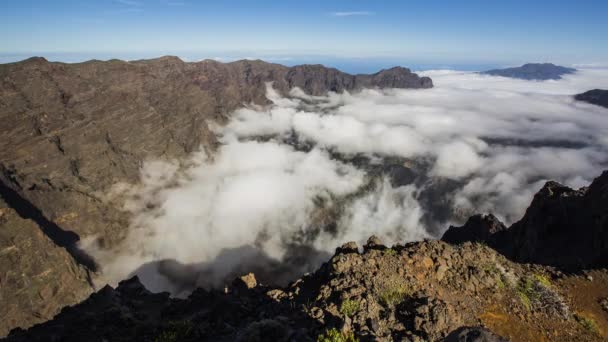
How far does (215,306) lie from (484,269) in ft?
44.4

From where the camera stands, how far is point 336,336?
1189 centimetres

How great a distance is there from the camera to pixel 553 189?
139ft

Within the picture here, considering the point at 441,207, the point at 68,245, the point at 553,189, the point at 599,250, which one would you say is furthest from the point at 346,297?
the point at 441,207

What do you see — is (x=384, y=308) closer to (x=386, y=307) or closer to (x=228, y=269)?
(x=386, y=307)

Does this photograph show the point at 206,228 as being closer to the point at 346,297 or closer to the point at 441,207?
the point at 441,207

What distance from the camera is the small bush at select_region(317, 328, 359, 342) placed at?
1186cm

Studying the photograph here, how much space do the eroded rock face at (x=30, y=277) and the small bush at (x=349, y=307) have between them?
9250cm

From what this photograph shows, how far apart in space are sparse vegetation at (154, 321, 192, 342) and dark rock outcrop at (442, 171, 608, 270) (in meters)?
21.5

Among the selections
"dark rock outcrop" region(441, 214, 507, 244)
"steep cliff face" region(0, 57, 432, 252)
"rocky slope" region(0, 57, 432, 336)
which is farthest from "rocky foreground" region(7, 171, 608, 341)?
"steep cliff face" region(0, 57, 432, 252)

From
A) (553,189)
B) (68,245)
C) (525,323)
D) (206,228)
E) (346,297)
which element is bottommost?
(206,228)

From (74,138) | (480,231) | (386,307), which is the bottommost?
(480,231)

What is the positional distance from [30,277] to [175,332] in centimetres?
9539

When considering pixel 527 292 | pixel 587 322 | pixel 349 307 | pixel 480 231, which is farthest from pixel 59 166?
pixel 587 322

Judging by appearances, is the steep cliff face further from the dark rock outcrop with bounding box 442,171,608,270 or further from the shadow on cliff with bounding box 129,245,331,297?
the dark rock outcrop with bounding box 442,171,608,270
